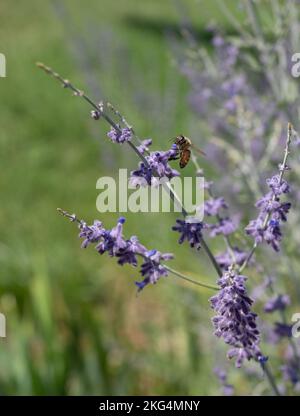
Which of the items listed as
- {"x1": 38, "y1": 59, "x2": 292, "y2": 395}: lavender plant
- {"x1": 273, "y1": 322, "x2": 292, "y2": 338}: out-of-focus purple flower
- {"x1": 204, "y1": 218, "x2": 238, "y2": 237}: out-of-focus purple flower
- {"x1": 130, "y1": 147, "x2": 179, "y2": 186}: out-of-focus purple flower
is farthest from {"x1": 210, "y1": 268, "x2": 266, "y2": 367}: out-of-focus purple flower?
{"x1": 273, "y1": 322, "x2": 292, "y2": 338}: out-of-focus purple flower

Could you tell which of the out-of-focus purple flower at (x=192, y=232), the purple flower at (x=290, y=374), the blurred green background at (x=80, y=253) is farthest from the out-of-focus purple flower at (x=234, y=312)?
the blurred green background at (x=80, y=253)

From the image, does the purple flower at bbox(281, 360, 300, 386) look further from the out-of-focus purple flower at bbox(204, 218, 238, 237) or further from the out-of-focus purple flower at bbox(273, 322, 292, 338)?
the out-of-focus purple flower at bbox(204, 218, 238, 237)

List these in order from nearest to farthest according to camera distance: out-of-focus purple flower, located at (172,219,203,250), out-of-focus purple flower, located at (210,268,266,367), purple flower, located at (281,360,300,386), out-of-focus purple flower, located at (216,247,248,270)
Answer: out-of-focus purple flower, located at (210,268,266,367) → out-of-focus purple flower, located at (172,219,203,250) → out-of-focus purple flower, located at (216,247,248,270) → purple flower, located at (281,360,300,386)

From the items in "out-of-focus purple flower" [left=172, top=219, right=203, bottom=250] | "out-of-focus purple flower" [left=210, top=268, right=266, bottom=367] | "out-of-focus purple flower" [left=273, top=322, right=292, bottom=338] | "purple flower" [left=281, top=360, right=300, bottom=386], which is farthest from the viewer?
"purple flower" [left=281, top=360, right=300, bottom=386]

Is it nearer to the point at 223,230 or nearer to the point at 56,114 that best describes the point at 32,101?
the point at 56,114

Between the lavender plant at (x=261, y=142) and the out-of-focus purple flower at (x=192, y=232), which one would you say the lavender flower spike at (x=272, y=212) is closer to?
the lavender plant at (x=261, y=142)

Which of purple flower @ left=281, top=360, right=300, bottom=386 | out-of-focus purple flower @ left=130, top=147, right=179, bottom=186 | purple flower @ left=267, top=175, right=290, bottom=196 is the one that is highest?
out-of-focus purple flower @ left=130, top=147, right=179, bottom=186
